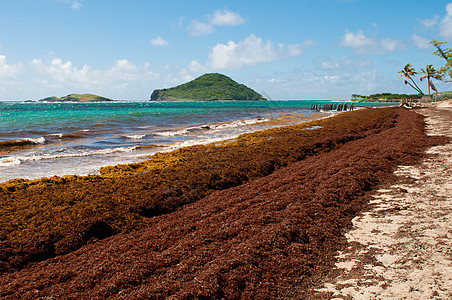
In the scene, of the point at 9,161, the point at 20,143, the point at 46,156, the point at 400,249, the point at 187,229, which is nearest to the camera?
the point at 400,249

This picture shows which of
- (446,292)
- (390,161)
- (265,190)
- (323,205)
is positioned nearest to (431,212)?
(323,205)

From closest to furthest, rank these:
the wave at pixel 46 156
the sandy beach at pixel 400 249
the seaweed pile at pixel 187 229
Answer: the sandy beach at pixel 400 249, the seaweed pile at pixel 187 229, the wave at pixel 46 156

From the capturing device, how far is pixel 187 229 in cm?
522

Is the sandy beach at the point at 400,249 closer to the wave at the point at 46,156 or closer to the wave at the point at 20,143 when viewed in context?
the wave at the point at 46,156

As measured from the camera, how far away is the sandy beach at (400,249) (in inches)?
133

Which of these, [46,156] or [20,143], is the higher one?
[20,143]

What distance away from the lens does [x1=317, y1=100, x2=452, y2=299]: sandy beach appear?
11.1 ft

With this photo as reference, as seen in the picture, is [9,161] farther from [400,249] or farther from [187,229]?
[400,249]

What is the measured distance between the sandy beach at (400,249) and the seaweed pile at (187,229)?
1.00 feet

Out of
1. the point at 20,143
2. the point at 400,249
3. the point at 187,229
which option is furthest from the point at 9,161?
the point at 400,249

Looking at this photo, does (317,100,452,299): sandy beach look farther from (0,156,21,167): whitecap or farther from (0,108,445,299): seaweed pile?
(0,156,21,167): whitecap

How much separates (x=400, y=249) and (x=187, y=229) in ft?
11.1

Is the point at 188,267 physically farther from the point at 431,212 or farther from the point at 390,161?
the point at 390,161

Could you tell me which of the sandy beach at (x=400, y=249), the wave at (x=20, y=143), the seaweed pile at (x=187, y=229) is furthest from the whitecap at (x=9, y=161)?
the sandy beach at (x=400, y=249)
